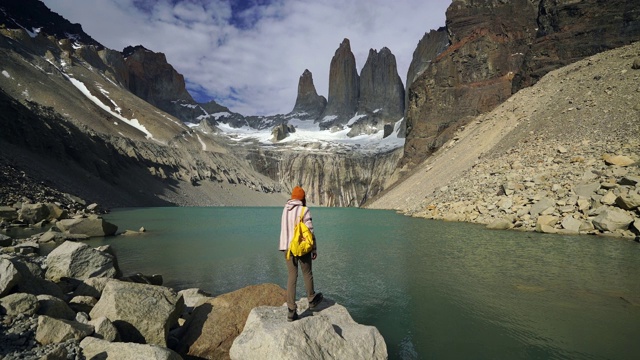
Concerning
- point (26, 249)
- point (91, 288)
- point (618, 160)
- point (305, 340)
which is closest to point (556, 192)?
point (618, 160)

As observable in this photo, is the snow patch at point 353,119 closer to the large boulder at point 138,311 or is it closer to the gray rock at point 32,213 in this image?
the gray rock at point 32,213

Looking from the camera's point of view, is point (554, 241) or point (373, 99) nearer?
point (554, 241)

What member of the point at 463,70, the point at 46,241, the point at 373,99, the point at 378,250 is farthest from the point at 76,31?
the point at 378,250

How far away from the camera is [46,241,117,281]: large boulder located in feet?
23.7

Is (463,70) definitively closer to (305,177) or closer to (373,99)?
(305,177)

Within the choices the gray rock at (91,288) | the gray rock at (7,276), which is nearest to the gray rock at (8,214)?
the gray rock at (91,288)

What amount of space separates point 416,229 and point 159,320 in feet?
63.2

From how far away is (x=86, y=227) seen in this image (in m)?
19.5

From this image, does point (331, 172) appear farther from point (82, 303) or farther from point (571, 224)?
point (82, 303)

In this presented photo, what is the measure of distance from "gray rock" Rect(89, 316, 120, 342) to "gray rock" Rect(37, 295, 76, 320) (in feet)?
1.75

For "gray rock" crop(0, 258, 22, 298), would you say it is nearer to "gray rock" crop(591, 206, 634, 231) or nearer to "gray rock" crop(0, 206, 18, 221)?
"gray rock" crop(591, 206, 634, 231)

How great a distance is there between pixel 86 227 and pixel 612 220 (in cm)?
2735

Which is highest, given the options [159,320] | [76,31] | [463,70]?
[76,31]

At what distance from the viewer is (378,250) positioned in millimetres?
15180
